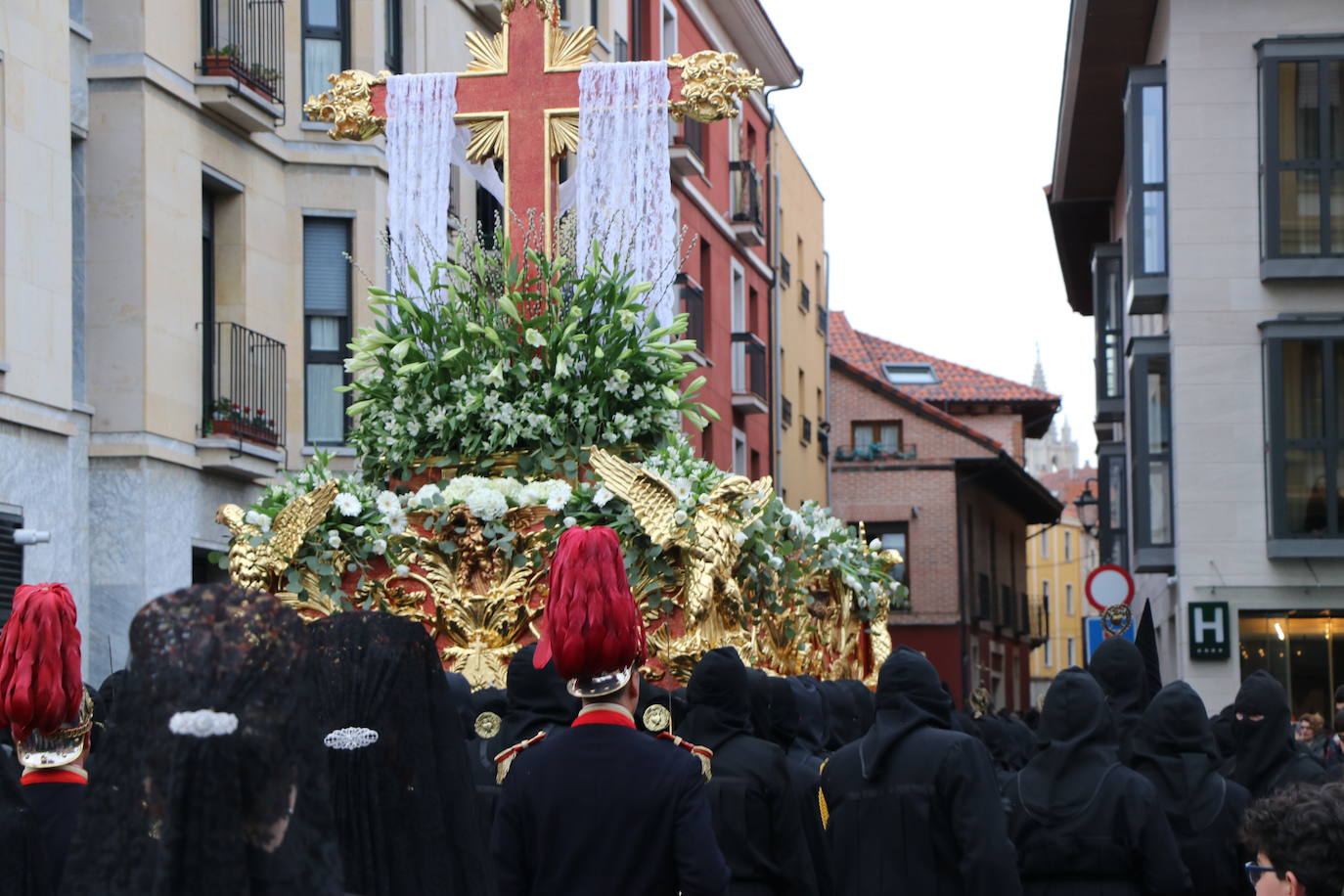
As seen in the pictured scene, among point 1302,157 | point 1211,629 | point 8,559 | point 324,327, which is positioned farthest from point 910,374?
point 8,559

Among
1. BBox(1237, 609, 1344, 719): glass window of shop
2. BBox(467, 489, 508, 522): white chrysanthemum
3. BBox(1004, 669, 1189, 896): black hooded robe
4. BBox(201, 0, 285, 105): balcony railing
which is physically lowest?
BBox(1237, 609, 1344, 719): glass window of shop

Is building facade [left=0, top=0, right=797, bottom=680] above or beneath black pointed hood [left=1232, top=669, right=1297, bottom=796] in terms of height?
above

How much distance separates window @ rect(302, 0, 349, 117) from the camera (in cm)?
2248

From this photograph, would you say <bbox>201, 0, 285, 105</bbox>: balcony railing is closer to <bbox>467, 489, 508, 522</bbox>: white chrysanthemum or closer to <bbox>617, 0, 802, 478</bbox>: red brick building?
<bbox>617, 0, 802, 478</bbox>: red brick building

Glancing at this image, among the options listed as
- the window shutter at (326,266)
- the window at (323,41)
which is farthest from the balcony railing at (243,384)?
the window at (323,41)

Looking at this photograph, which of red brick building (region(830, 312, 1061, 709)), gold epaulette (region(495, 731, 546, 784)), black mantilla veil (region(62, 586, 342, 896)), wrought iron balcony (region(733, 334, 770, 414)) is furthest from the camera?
red brick building (region(830, 312, 1061, 709))

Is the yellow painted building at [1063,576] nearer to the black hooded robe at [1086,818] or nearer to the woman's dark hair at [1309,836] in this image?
the black hooded robe at [1086,818]

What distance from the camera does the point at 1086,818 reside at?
717cm

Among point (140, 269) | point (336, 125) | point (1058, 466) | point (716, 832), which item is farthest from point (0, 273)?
point (1058, 466)

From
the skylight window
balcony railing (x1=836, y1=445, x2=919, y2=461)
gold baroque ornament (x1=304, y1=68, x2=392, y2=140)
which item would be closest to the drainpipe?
balcony railing (x1=836, y1=445, x2=919, y2=461)

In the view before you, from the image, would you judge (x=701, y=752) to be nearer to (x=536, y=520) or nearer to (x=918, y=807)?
(x=918, y=807)

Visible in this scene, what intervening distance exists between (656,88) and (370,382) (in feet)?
7.77

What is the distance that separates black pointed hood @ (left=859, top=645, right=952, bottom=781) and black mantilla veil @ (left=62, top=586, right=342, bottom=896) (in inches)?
158

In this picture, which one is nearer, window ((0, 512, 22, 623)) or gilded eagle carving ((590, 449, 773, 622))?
gilded eagle carving ((590, 449, 773, 622))
